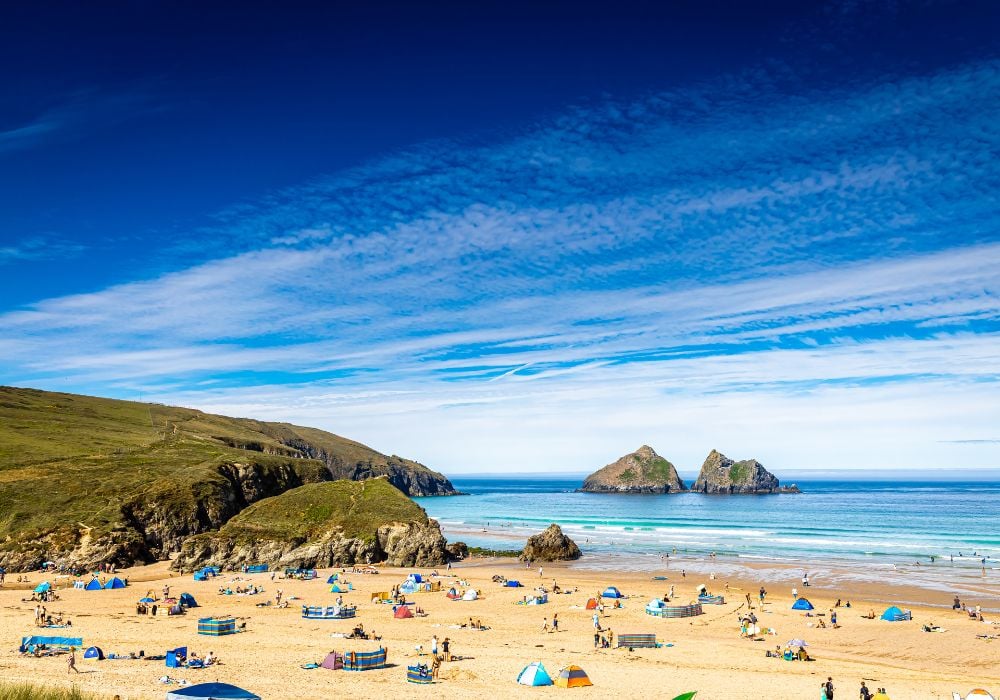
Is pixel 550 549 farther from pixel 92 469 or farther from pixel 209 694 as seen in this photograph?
pixel 92 469

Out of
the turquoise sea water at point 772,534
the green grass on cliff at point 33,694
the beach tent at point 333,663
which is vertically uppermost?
the green grass on cliff at point 33,694

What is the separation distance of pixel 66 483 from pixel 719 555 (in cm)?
8342

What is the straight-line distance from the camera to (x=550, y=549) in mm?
83250

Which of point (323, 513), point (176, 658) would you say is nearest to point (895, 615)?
point (176, 658)

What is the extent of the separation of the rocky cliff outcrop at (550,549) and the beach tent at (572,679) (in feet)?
175

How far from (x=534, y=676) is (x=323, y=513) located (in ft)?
198

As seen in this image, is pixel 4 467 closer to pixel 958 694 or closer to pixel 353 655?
pixel 353 655

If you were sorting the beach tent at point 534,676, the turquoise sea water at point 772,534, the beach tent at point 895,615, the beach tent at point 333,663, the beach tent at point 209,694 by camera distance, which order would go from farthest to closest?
the turquoise sea water at point 772,534 → the beach tent at point 895,615 → the beach tent at point 333,663 → the beach tent at point 534,676 → the beach tent at point 209,694

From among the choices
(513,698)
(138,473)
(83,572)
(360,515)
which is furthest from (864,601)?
(138,473)

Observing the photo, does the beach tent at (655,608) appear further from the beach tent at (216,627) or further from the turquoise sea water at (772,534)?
the beach tent at (216,627)

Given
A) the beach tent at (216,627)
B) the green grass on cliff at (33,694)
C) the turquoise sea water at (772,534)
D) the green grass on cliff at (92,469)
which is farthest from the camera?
the turquoise sea water at (772,534)

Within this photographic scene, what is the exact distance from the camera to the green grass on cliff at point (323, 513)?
3118 inches

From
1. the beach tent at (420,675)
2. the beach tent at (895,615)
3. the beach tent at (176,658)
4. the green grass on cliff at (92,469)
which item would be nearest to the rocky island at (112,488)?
the green grass on cliff at (92,469)

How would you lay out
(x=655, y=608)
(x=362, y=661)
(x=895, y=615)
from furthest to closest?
(x=655, y=608) < (x=895, y=615) < (x=362, y=661)
